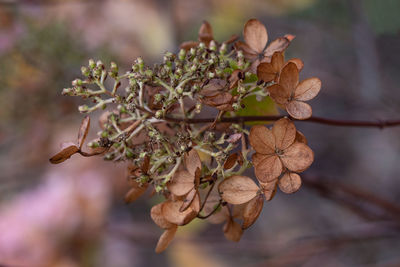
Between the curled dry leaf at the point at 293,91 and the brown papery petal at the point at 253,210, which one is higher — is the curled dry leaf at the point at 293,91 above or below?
above

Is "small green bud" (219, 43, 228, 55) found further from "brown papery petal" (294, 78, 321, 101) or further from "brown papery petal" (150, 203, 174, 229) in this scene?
"brown papery petal" (150, 203, 174, 229)

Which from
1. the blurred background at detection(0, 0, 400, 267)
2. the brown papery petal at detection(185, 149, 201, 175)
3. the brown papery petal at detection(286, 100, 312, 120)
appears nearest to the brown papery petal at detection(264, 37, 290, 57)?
the brown papery petal at detection(286, 100, 312, 120)

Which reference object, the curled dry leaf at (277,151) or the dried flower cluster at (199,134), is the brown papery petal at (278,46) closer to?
the dried flower cluster at (199,134)

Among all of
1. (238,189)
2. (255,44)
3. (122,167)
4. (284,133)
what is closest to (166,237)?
(238,189)

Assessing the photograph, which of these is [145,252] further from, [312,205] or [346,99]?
[346,99]

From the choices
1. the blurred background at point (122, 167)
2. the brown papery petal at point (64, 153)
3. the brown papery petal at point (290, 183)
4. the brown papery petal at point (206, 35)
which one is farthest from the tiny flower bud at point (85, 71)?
the blurred background at point (122, 167)

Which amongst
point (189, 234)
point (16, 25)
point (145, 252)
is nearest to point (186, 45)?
point (16, 25)

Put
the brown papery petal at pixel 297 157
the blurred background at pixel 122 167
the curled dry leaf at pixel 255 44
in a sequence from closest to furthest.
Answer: the brown papery petal at pixel 297 157, the curled dry leaf at pixel 255 44, the blurred background at pixel 122 167
